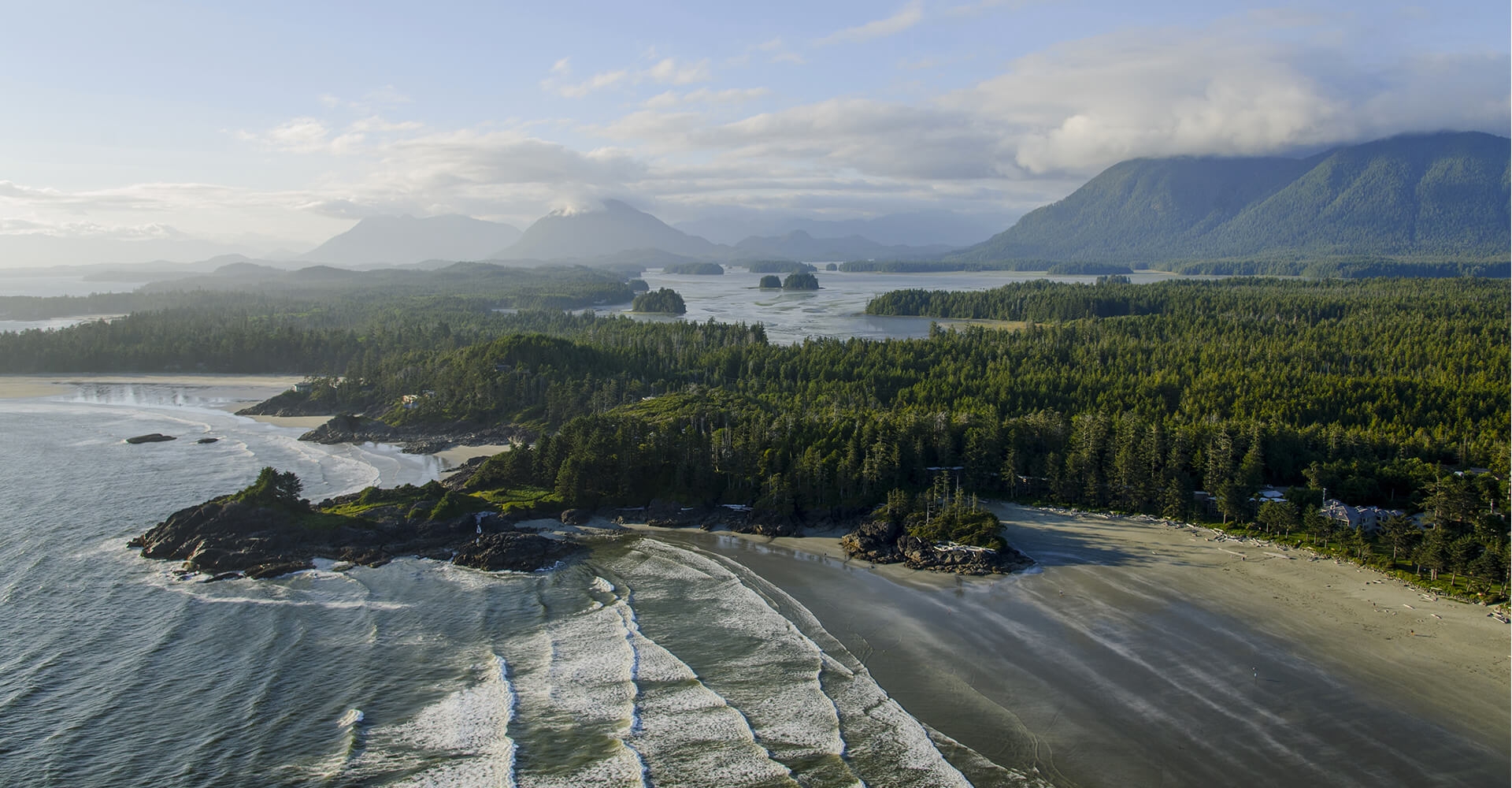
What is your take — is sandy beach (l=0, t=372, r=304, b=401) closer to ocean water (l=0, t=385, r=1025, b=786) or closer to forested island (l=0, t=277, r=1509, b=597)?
forested island (l=0, t=277, r=1509, b=597)

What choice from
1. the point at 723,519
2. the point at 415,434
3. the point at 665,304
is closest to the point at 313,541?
the point at 723,519

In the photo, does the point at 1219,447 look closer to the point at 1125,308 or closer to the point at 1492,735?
the point at 1492,735

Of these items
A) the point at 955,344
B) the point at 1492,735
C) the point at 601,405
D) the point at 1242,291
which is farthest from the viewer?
the point at 1242,291

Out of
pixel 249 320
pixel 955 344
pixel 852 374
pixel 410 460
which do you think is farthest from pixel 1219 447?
pixel 249 320

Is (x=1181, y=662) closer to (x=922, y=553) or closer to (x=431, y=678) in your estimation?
(x=922, y=553)

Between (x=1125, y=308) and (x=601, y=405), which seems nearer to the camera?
(x=601, y=405)

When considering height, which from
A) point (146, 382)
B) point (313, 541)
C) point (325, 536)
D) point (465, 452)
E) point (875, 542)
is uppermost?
point (146, 382)

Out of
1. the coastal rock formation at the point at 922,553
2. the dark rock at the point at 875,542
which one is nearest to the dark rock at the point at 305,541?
the dark rock at the point at 875,542
